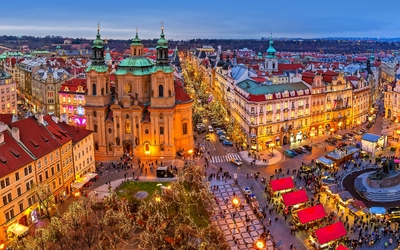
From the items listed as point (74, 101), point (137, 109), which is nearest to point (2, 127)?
point (137, 109)

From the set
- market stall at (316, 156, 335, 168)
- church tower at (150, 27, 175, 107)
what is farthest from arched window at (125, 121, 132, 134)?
market stall at (316, 156, 335, 168)

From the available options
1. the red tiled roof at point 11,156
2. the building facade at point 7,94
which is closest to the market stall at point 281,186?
the red tiled roof at point 11,156

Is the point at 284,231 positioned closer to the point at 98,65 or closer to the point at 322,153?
the point at 322,153

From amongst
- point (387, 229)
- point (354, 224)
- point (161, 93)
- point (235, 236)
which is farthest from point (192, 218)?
point (161, 93)

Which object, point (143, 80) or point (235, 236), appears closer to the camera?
point (235, 236)

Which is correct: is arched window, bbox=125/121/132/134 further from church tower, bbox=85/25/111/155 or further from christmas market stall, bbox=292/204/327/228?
christmas market stall, bbox=292/204/327/228

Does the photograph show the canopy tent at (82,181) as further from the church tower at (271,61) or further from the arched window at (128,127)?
the church tower at (271,61)
